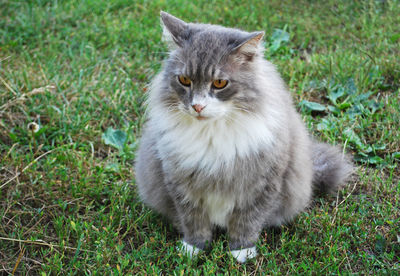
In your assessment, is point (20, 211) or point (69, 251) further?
point (20, 211)

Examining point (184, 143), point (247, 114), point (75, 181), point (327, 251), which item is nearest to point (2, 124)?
point (75, 181)

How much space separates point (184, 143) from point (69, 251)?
1115 mm

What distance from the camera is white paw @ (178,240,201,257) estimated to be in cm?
304

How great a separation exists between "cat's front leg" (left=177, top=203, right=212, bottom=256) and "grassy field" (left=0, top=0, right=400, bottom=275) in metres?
0.10

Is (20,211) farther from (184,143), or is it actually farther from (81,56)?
(81,56)

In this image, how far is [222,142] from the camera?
282 centimetres

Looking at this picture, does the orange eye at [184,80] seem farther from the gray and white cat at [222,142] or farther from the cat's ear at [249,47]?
the cat's ear at [249,47]

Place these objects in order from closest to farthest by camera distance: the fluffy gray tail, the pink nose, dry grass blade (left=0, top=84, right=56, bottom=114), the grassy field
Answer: the pink nose → the grassy field → the fluffy gray tail → dry grass blade (left=0, top=84, right=56, bottom=114)

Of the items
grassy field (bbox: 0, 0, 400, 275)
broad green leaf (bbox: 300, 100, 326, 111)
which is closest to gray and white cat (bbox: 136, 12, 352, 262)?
grassy field (bbox: 0, 0, 400, 275)

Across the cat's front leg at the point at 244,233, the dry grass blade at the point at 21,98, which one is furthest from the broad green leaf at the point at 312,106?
the dry grass blade at the point at 21,98

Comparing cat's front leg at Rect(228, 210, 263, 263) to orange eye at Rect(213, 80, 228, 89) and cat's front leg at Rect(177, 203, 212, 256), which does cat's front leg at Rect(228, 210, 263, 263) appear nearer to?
cat's front leg at Rect(177, 203, 212, 256)

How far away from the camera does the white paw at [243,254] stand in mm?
3086

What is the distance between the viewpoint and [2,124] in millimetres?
4016

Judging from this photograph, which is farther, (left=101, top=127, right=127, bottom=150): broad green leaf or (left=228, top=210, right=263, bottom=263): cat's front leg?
(left=101, top=127, right=127, bottom=150): broad green leaf
